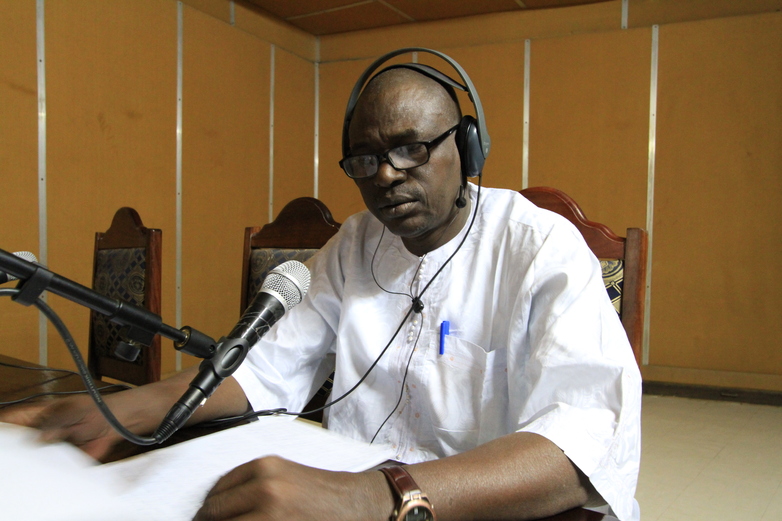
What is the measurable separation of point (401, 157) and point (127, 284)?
1.33 meters

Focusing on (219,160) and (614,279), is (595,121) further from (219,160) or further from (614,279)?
(614,279)

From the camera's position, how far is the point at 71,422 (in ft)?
2.66

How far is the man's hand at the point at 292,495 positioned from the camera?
1.63 feet

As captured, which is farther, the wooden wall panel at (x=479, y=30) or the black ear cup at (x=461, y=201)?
the wooden wall panel at (x=479, y=30)

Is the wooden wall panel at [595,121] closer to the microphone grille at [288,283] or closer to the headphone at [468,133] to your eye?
the headphone at [468,133]

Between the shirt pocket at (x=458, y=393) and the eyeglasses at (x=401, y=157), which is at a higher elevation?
the eyeglasses at (x=401, y=157)

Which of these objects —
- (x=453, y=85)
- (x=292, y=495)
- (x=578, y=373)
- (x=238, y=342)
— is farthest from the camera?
(x=453, y=85)

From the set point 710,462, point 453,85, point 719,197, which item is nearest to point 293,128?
point 719,197

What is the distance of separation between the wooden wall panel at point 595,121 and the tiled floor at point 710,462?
137cm

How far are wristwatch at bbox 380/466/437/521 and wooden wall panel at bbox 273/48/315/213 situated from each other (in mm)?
4271

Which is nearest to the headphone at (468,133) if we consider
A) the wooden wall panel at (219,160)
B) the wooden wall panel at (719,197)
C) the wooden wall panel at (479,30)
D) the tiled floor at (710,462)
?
the tiled floor at (710,462)

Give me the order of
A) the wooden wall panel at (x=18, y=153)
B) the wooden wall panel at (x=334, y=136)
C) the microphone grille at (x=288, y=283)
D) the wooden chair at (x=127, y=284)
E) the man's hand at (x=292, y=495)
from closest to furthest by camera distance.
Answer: the man's hand at (x=292, y=495), the microphone grille at (x=288, y=283), the wooden chair at (x=127, y=284), the wooden wall panel at (x=18, y=153), the wooden wall panel at (x=334, y=136)

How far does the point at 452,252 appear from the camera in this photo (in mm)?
1058

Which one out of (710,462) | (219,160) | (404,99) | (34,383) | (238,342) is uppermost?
(219,160)
